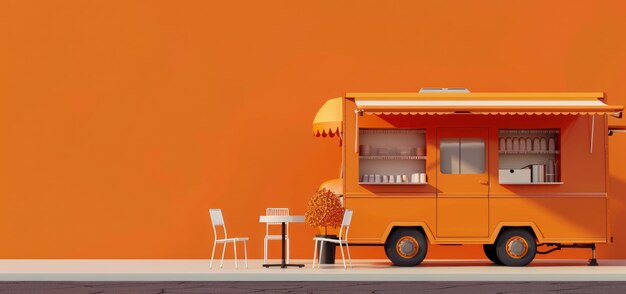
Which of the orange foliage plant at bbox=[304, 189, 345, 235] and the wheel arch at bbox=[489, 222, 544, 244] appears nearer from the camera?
the orange foliage plant at bbox=[304, 189, 345, 235]

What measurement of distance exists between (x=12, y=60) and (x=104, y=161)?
2.07m

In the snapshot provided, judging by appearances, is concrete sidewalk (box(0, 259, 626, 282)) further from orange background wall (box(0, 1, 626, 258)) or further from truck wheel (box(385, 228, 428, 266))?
orange background wall (box(0, 1, 626, 258))

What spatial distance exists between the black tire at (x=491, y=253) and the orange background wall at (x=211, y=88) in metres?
0.92

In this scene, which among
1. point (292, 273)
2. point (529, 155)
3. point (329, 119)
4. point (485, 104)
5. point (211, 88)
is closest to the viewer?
point (292, 273)

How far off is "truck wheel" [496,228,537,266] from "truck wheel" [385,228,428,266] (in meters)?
1.01

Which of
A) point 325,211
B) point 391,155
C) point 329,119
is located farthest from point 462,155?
point 325,211

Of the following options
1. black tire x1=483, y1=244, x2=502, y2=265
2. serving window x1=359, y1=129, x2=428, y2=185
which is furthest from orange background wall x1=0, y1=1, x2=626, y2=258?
serving window x1=359, y1=129, x2=428, y2=185

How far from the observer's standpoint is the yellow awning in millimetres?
13897

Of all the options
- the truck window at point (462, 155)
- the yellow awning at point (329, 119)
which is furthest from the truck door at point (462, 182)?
the yellow awning at point (329, 119)

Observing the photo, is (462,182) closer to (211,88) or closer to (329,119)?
(329,119)

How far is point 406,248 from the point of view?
1353cm

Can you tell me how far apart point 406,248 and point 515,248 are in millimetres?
1420

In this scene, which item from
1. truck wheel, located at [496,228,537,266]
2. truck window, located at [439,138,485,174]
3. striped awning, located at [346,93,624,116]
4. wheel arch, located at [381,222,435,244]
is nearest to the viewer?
striped awning, located at [346,93,624,116]
